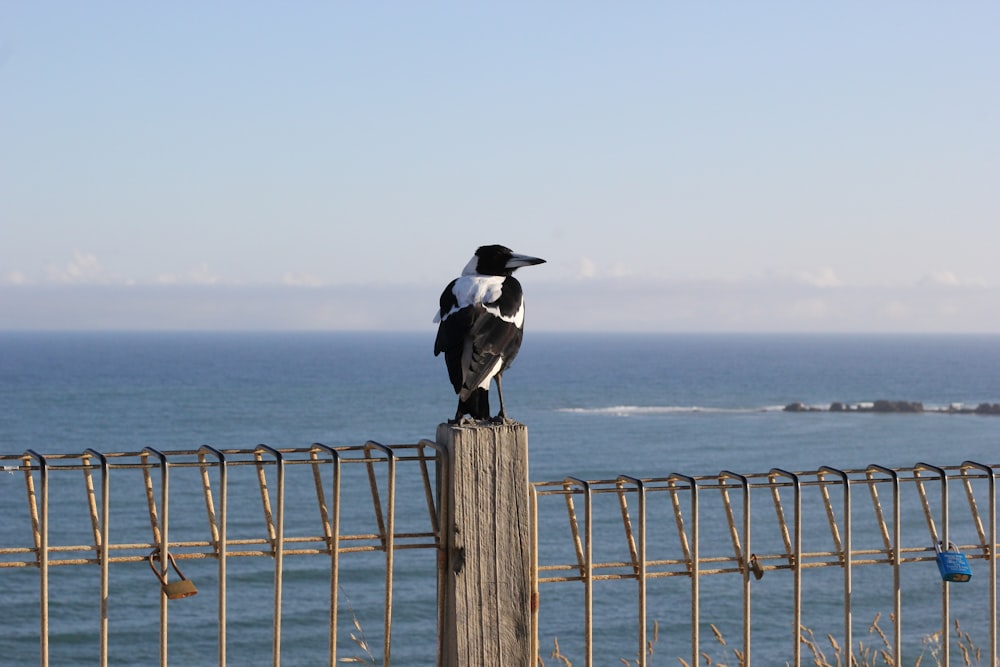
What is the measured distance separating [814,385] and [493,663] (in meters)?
148

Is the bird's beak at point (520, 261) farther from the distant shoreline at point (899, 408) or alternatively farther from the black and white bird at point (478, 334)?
the distant shoreline at point (899, 408)

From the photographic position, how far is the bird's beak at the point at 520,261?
5906 millimetres

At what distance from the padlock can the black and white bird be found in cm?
177

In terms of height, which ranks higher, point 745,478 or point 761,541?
point 745,478

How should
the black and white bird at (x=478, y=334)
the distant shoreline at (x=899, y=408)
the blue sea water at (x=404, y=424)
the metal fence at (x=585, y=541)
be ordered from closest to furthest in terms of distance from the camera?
the metal fence at (x=585, y=541) → the black and white bird at (x=478, y=334) → the blue sea water at (x=404, y=424) → the distant shoreline at (x=899, y=408)

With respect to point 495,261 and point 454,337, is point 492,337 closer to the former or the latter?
point 454,337

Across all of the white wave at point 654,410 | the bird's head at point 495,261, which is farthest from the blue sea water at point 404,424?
the bird's head at point 495,261

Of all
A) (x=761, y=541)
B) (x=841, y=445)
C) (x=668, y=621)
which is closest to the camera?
(x=668, y=621)

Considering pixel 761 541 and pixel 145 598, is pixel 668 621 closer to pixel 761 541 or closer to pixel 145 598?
pixel 761 541

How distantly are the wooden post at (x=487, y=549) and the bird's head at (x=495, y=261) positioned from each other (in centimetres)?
205

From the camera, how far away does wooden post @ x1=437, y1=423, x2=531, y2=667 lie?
4.04 metres

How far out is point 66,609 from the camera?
35781 mm

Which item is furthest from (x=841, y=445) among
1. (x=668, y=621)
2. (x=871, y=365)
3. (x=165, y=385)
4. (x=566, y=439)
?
(x=871, y=365)

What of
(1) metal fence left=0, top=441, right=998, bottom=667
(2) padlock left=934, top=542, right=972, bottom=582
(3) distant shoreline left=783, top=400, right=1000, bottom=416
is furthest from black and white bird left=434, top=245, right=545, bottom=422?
(3) distant shoreline left=783, top=400, right=1000, bottom=416
